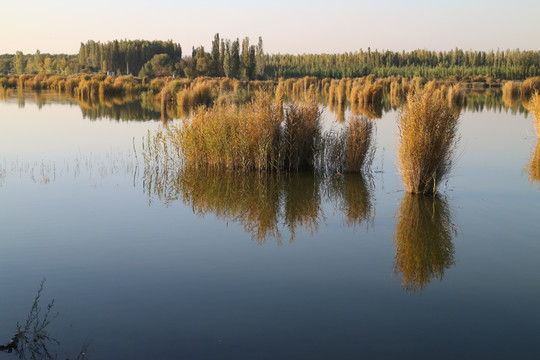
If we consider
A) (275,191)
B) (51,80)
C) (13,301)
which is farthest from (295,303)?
(51,80)

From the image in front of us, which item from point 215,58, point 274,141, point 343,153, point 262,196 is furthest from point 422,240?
point 215,58

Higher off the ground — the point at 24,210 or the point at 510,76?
the point at 510,76

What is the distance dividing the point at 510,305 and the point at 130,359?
11.2ft

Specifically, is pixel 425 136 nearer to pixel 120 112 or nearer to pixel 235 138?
pixel 235 138

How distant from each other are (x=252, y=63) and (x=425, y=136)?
176 ft

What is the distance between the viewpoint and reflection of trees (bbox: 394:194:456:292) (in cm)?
623

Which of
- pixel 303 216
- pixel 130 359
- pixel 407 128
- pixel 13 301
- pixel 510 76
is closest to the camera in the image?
pixel 130 359

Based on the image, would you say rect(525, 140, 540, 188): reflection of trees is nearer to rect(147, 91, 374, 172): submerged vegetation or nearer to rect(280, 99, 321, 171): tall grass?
rect(147, 91, 374, 172): submerged vegetation

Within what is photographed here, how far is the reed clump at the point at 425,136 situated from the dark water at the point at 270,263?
534 millimetres

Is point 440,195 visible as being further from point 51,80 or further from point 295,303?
point 51,80

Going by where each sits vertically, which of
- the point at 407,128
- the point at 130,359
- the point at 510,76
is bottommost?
the point at 130,359

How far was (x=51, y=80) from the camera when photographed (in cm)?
4534

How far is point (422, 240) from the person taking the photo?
7.40m

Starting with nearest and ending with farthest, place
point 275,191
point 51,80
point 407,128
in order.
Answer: point 407,128, point 275,191, point 51,80
